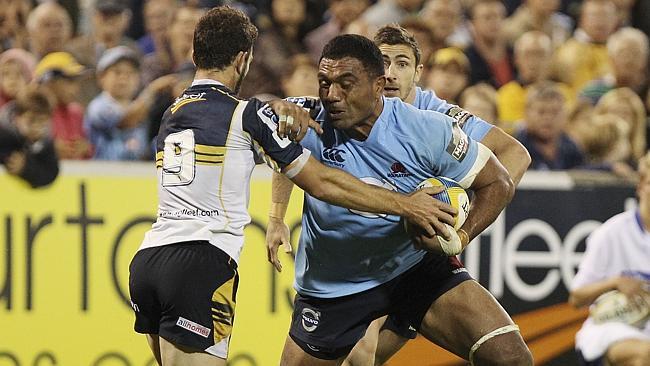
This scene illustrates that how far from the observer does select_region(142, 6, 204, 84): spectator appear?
8883mm

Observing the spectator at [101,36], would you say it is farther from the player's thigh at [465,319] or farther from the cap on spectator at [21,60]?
the player's thigh at [465,319]

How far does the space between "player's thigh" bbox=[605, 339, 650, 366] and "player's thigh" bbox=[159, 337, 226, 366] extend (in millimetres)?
3025

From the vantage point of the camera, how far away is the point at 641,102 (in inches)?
375

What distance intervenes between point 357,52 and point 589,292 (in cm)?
291

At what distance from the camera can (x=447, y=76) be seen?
882 centimetres

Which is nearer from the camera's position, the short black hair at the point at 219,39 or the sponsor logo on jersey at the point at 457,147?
the short black hair at the point at 219,39

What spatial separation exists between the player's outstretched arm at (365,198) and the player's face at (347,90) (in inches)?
13.0

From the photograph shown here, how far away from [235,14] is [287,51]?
447 cm

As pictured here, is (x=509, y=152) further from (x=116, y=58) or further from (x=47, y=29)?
(x=47, y=29)

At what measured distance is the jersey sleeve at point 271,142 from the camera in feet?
16.0

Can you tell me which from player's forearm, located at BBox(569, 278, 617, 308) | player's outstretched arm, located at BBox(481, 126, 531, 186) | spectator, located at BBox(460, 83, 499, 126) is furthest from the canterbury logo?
spectator, located at BBox(460, 83, 499, 126)

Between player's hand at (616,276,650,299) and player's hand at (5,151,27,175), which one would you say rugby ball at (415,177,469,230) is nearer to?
player's hand at (616,276,650,299)

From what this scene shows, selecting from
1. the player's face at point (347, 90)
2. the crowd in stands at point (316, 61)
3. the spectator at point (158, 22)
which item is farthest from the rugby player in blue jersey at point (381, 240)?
the spectator at point (158, 22)

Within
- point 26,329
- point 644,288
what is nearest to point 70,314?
point 26,329
